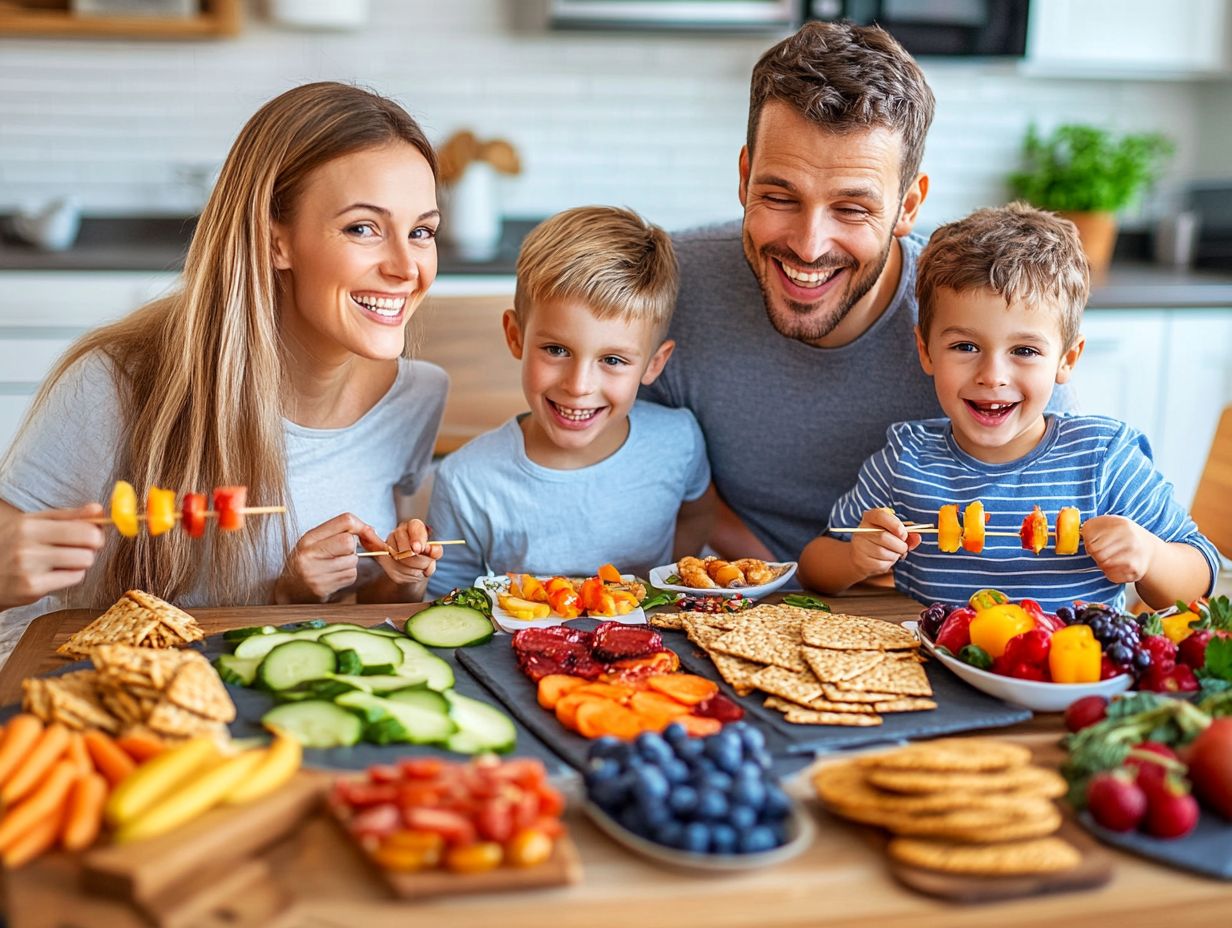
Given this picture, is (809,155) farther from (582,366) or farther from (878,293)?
(582,366)

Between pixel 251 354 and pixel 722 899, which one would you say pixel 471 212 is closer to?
pixel 251 354

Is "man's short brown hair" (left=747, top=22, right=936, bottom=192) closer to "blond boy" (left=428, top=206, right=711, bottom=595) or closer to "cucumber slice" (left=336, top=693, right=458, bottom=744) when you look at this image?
"blond boy" (left=428, top=206, right=711, bottom=595)

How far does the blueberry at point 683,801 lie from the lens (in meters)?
1.36

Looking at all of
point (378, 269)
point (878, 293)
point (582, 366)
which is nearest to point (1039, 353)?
point (878, 293)

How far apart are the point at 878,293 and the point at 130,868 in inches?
82.6

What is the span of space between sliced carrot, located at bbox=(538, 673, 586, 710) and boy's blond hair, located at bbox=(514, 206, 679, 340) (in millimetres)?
966

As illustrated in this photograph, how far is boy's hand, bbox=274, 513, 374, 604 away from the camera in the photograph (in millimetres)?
2266

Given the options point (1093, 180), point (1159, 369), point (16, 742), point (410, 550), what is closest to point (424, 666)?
point (410, 550)

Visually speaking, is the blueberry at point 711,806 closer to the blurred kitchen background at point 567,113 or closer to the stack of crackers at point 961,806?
the stack of crackers at point 961,806

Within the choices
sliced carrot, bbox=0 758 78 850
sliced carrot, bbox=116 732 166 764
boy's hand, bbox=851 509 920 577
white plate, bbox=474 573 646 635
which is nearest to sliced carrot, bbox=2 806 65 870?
sliced carrot, bbox=0 758 78 850

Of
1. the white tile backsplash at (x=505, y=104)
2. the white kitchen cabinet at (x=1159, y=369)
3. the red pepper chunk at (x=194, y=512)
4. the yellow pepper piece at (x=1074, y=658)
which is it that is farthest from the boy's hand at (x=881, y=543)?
the white tile backsplash at (x=505, y=104)

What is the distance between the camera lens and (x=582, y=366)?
8.46 ft

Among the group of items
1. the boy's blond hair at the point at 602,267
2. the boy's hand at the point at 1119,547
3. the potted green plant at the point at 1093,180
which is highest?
the potted green plant at the point at 1093,180

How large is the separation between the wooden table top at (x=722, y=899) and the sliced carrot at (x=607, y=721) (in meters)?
0.22
